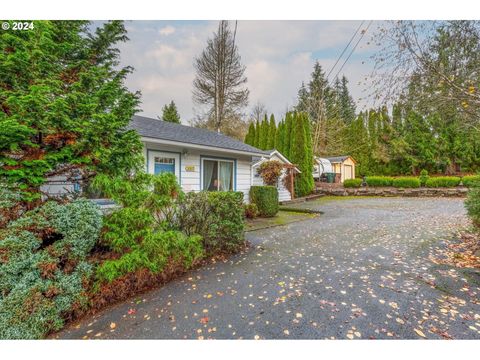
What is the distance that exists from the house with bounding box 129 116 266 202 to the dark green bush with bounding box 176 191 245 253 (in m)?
2.74

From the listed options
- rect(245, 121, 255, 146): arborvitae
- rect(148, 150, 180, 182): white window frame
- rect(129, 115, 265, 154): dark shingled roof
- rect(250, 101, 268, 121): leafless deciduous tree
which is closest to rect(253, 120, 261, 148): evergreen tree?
rect(245, 121, 255, 146): arborvitae

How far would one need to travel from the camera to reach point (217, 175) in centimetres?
871

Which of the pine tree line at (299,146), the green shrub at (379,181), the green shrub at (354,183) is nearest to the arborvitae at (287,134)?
the pine tree line at (299,146)

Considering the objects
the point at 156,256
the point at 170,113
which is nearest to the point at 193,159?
the point at 156,256

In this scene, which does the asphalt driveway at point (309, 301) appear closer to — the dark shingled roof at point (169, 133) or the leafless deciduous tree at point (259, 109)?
the dark shingled roof at point (169, 133)

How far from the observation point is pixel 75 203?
10.6 feet

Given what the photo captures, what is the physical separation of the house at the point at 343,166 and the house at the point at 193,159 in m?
18.5

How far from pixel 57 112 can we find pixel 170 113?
81.9 ft

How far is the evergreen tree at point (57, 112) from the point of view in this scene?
293 centimetres

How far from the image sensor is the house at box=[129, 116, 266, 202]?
675 cm

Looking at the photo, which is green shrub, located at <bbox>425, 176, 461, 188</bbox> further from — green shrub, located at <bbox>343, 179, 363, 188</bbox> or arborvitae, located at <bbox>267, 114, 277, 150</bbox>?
arborvitae, located at <bbox>267, 114, 277, 150</bbox>
